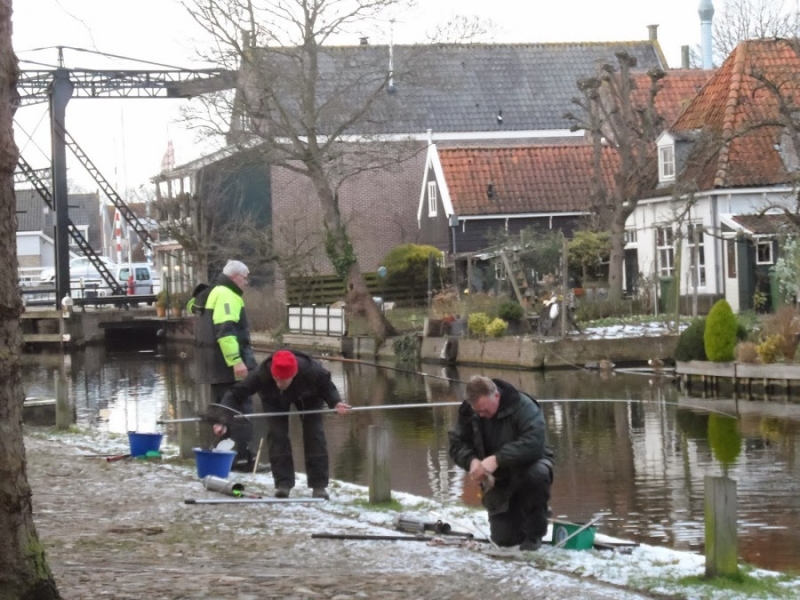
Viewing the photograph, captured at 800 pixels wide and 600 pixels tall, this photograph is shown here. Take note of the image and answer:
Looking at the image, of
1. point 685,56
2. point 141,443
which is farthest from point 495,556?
point 685,56

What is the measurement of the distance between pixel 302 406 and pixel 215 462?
94 centimetres

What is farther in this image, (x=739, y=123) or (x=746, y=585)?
(x=739, y=123)

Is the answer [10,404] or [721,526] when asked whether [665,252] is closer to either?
[721,526]

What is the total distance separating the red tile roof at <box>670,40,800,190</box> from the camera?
35281mm

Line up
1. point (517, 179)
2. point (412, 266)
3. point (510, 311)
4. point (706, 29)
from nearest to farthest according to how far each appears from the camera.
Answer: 1. point (510, 311)
2. point (412, 266)
3. point (517, 179)
4. point (706, 29)

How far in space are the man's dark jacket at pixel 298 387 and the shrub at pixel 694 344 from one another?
1438 centimetres

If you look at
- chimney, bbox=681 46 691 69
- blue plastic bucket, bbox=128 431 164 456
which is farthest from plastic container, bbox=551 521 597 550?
chimney, bbox=681 46 691 69

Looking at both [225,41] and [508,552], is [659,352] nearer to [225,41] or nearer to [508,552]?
[225,41]

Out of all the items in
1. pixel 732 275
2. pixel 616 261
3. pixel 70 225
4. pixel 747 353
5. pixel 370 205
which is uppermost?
pixel 370 205

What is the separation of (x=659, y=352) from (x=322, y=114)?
12946 millimetres

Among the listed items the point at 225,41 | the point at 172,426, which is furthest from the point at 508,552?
the point at 225,41

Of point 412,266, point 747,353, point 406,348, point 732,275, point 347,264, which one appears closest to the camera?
point 747,353

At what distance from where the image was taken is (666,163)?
124ft

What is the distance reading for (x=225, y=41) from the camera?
36469 millimetres
